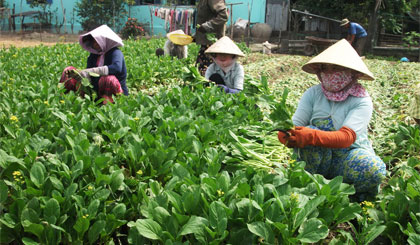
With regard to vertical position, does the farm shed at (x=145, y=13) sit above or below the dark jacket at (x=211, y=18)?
above

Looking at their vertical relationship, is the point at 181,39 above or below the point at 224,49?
above

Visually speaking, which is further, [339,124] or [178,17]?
[178,17]

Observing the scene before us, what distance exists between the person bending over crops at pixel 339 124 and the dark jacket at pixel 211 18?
143 inches

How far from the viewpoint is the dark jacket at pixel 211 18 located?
637 centimetres

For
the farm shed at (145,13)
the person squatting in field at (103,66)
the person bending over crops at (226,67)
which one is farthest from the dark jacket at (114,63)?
the farm shed at (145,13)

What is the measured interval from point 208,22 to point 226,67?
1505 millimetres

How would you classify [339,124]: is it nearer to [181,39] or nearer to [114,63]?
[114,63]

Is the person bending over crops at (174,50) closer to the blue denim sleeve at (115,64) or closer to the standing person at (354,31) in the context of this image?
the blue denim sleeve at (115,64)

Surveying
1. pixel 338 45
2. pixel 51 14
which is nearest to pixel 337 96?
pixel 338 45

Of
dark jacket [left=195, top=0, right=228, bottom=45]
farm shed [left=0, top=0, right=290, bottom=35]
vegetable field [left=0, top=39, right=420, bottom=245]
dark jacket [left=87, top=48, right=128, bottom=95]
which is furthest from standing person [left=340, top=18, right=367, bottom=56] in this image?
vegetable field [left=0, top=39, right=420, bottom=245]

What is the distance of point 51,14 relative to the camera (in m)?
23.6

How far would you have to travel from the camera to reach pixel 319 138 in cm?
261

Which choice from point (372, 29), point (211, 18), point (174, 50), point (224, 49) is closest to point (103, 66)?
point (224, 49)

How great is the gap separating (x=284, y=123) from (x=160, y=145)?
955mm
